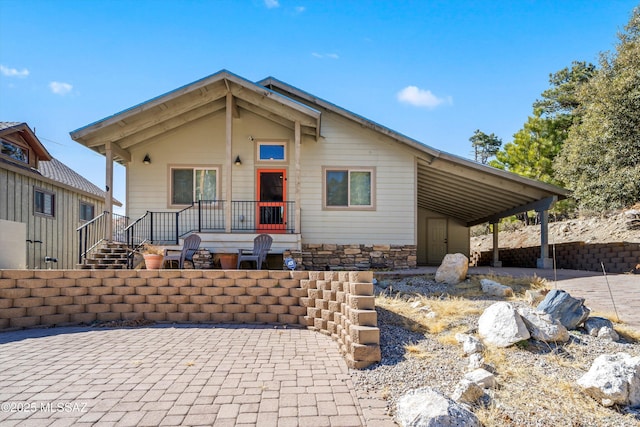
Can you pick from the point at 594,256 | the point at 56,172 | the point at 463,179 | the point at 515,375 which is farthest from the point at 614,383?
the point at 56,172

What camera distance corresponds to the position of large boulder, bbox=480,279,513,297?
19.6ft

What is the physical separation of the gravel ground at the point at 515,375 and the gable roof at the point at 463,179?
241 inches

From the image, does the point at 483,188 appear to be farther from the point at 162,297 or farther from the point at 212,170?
the point at 162,297

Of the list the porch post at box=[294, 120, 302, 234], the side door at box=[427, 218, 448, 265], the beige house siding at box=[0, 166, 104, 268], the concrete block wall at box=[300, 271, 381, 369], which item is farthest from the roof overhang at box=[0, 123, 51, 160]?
the side door at box=[427, 218, 448, 265]

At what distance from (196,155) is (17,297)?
18.5 feet

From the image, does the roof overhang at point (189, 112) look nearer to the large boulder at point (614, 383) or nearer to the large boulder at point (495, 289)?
the large boulder at point (495, 289)

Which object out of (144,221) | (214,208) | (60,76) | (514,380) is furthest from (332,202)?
(60,76)

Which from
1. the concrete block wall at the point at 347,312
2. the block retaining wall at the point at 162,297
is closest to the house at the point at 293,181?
the block retaining wall at the point at 162,297

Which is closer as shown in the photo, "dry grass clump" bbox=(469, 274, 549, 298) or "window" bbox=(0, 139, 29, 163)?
"dry grass clump" bbox=(469, 274, 549, 298)

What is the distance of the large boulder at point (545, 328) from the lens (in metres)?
3.71

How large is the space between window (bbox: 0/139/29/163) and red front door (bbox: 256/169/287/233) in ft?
25.5

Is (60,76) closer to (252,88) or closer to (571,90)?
(252,88)

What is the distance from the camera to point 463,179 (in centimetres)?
1031

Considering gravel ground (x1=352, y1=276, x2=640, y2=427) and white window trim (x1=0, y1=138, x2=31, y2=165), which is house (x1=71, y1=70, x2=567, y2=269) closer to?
white window trim (x1=0, y1=138, x2=31, y2=165)
